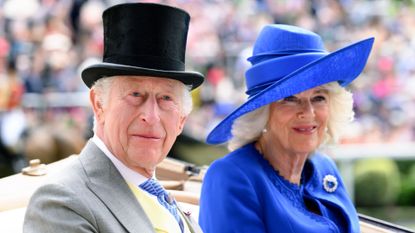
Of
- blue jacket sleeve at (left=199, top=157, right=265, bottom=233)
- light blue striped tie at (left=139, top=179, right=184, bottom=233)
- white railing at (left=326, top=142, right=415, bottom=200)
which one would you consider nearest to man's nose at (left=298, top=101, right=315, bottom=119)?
blue jacket sleeve at (left=199, top=157, right=265, bottom=233)

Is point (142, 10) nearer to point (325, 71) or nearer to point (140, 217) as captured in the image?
point (140, 217)

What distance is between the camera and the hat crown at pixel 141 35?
216cm

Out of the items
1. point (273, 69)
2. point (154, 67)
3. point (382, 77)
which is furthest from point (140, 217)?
point (382, 77)

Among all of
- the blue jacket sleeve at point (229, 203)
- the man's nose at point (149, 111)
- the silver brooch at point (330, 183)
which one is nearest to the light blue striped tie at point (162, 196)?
the man's nose at point (149, 111)

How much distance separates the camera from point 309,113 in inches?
115

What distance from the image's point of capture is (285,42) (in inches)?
115

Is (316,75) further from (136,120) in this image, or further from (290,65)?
(136,120)

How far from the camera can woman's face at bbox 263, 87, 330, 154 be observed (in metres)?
2.92

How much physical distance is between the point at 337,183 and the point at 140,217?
1231 mm

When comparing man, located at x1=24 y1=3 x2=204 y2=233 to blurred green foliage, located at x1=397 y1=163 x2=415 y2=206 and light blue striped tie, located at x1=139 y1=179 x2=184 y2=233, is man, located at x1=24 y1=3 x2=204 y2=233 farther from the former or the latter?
blurred green foliage, located at x1=397 y1=163 x2=415 y2=206

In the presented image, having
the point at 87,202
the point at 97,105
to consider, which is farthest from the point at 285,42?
the point at 87,202

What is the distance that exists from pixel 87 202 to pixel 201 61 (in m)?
7.30

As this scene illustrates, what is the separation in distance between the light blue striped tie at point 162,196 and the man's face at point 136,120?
0.06 m

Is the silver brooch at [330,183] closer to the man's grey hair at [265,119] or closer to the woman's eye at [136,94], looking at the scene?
the man's grey hair at [265,119]
